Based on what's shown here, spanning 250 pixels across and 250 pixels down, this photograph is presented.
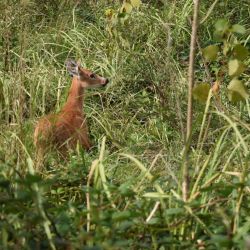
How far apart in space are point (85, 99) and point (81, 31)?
1.13 m

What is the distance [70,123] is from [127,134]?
539 millimetres

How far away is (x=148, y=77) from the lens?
8.27 meters

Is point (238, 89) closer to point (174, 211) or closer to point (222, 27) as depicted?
point (222, 27)

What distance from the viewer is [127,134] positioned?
7.24m

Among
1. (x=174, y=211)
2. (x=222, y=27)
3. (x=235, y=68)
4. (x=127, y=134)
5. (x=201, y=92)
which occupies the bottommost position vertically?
→ (x=127, y=134)

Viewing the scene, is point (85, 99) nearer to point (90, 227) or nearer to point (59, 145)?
point (59, 145)

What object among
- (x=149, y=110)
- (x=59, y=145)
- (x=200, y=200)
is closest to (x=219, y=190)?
(x=200, y=200)

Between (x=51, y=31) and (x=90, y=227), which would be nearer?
(x=90, y=227)

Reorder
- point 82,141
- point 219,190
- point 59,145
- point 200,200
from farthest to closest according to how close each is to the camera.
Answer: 1. point 82,141
2. point 59,145
3. point 200,200
4. point 219,190

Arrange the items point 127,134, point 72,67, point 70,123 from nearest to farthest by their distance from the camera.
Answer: point 70,123 < point 127,134 < point 72,67

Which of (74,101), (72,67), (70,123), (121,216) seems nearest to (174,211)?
(121,216)

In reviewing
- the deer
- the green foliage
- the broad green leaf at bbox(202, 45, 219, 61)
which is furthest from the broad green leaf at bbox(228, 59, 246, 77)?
the deer

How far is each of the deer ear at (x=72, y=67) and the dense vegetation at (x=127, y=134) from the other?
0.14m

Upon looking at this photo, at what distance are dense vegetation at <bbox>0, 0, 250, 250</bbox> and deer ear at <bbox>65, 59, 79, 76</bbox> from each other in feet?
0.48
